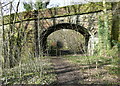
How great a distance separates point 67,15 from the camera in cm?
743

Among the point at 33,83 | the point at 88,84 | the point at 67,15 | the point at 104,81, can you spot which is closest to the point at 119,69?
the point at 104,81

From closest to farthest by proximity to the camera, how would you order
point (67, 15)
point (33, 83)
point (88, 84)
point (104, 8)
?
point (88, 84)
point (33, 83)
point (104, 8)
point (67, 15)

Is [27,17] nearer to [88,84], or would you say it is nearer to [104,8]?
[104,8]

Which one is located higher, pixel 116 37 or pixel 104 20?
pixel 104 20

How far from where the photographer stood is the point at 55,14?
24.5 feet

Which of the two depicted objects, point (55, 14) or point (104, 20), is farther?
point (55, 14)

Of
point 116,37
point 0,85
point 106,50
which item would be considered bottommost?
point 0,85

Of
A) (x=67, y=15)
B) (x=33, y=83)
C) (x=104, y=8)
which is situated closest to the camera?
(x=33, y=83)

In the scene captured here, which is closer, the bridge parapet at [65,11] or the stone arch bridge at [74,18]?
the stone arch bridge at [74,18]

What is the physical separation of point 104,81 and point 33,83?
6.12ft

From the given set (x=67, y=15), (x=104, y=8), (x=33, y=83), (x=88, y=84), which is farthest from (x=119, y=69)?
(x=67, y=15)

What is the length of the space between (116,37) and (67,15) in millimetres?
2892

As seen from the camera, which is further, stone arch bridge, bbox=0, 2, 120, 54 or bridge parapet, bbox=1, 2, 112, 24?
bridge parapet, bbox=1, 2, 112, 24

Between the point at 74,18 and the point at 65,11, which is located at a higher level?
the point at 65,11
